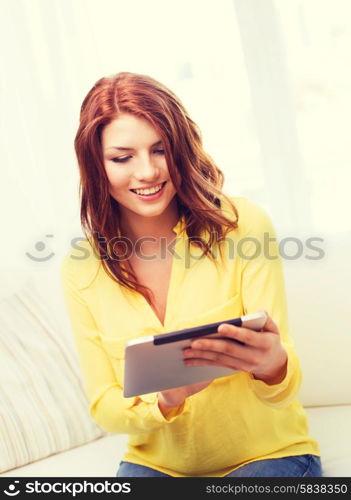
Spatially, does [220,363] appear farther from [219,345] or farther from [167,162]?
[167,162]

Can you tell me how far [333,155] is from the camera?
2.64 m

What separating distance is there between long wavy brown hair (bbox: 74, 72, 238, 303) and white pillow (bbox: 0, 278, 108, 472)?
1.43 feet

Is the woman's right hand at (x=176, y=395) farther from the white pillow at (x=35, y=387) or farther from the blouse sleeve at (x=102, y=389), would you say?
the white pillow at (x=35, y=387)

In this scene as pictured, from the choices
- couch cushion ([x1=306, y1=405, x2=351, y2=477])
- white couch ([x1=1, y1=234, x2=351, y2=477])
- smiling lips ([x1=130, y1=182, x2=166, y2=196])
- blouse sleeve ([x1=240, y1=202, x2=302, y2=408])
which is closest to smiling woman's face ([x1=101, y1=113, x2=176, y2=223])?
smiling lips ([x1=130, y1=182, x2=166, y2=196])

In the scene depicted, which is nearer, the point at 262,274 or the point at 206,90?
the point at 262,274

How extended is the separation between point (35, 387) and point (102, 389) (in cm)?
37

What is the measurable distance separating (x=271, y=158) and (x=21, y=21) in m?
0.97

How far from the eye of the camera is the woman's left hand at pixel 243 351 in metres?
1.06

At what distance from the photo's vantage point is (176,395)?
1232 millimetres

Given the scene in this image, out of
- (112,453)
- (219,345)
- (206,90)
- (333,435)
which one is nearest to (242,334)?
(219,345)

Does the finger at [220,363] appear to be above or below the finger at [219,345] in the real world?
below

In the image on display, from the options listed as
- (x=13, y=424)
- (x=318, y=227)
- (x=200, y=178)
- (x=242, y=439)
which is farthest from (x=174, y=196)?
(x=318, y=227)

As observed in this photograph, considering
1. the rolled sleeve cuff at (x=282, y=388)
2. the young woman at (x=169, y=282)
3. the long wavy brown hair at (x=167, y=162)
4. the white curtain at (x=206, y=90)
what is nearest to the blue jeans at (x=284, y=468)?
the young woman at (x=169, y=282)

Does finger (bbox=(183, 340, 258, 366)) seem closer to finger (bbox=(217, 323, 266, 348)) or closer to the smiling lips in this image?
finger (bbox=(217, 323, 266, 348))
